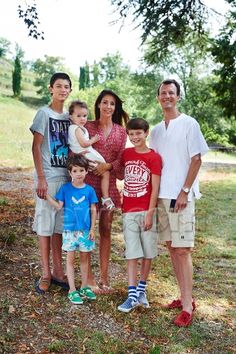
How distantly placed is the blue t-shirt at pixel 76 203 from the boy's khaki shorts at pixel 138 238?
0.29 metres

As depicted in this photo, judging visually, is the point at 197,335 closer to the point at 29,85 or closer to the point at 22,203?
the point at 22,203

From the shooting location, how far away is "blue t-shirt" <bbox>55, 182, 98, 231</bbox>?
3.27 m

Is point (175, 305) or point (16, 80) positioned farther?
point (16, 80)

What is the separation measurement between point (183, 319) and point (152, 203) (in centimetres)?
89

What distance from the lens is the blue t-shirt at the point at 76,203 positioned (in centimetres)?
327

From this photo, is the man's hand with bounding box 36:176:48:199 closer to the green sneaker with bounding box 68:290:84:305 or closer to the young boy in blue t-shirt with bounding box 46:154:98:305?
the young boy in blue t-shirt with bounding box 46:154:98:305

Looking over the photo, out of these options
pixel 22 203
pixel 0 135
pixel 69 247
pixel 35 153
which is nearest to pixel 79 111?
pixel 35 153

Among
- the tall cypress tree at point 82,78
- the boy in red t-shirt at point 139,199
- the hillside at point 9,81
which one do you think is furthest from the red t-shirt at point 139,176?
the tall cypress tree at point 82,78

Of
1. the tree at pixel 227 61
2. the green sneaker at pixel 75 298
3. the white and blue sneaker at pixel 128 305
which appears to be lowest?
the white and blue sneaker at pixel 128 305

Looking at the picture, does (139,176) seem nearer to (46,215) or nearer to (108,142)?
(108,142)

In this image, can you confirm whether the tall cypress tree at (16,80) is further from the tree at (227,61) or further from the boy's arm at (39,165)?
the boy's arm at (39,165)

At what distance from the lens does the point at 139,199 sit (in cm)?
322

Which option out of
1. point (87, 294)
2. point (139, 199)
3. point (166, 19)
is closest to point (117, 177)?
point (139, 199)

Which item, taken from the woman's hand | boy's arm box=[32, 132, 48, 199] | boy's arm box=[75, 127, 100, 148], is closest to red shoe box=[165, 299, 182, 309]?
the woman's hand
